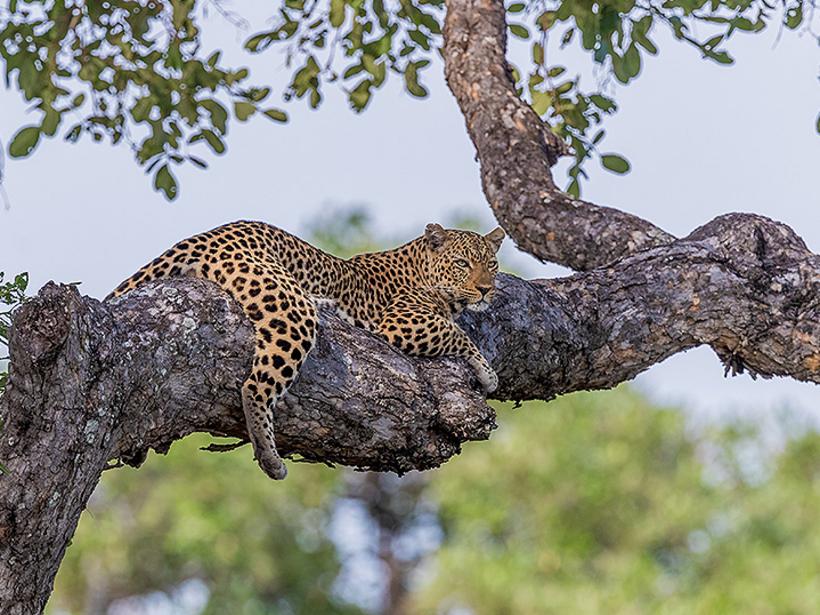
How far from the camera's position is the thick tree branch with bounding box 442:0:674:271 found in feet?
20.3

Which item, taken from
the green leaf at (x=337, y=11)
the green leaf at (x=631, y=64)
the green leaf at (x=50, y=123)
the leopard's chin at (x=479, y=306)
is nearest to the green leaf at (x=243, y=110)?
the green leaf at (x=337, y=11)

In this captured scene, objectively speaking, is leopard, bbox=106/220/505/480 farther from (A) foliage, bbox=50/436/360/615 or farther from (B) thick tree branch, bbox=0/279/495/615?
(A) foliage, bbox=50/436/360/615

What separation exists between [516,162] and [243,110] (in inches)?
53.4

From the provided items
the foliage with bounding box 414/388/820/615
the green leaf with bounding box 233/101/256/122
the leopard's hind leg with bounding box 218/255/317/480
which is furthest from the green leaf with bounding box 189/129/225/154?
the foliage with bounding box 414/388/820/615

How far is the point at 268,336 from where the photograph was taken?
449 cm

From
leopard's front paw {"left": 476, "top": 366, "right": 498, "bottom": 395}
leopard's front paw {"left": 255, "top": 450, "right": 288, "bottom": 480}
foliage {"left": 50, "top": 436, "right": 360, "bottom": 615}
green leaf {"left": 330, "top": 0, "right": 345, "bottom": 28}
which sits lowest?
foliage {"left": 50, "top": 436, "right": 360, "bottom": 615}

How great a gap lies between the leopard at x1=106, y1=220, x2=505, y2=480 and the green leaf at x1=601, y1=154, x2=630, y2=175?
56 centimetres

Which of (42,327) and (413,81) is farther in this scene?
(413,81)

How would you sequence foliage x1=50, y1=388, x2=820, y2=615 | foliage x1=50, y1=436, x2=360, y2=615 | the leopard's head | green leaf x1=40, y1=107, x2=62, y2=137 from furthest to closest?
foliage x1=50, y1=436, x2=360, y2=615 < foliage x1=50, y1=388, x2=820, y2=615 < green leaf x1=40, y1=107, x2=62, y2=137 < the leopard's head

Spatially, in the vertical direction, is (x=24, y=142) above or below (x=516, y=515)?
above

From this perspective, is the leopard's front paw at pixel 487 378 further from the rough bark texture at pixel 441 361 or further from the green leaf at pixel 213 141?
the green leaf at pixel 213 141

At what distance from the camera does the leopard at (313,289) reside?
4473 mm

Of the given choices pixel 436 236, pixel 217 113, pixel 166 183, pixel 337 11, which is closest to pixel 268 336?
pixel 436 236

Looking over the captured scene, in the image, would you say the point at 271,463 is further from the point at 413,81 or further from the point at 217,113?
the point at 413,81
